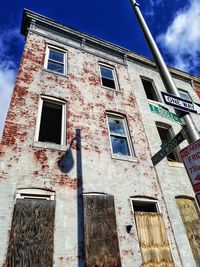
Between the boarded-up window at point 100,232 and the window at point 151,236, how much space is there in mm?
1059

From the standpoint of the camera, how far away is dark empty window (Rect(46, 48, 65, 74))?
419 inches

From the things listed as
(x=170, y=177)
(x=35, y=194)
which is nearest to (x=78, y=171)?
(x=35, y=194)

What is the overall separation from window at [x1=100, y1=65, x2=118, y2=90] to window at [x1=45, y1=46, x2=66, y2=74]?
2262 millimetres

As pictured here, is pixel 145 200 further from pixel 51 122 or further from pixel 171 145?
pixel 51 122

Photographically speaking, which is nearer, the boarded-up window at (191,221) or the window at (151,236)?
the window at (151,236)

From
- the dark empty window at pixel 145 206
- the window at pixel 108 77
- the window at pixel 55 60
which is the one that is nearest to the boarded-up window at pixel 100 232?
the dark empty window at pixel 145 206

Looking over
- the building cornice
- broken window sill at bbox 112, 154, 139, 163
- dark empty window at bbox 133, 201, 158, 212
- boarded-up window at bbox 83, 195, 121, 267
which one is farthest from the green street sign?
the building cornice

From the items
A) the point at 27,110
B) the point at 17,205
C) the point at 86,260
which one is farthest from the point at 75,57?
the point at 86,260

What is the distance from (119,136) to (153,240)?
14.1ft

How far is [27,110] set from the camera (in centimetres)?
820

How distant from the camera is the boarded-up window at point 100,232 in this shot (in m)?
6.20

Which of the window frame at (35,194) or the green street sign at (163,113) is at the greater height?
the green street sign at (163,113)

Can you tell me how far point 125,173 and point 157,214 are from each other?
185 cm

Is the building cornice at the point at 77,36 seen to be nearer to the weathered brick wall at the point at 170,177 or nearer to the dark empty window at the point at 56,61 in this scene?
the weathered brick wall at the point at 170,177
